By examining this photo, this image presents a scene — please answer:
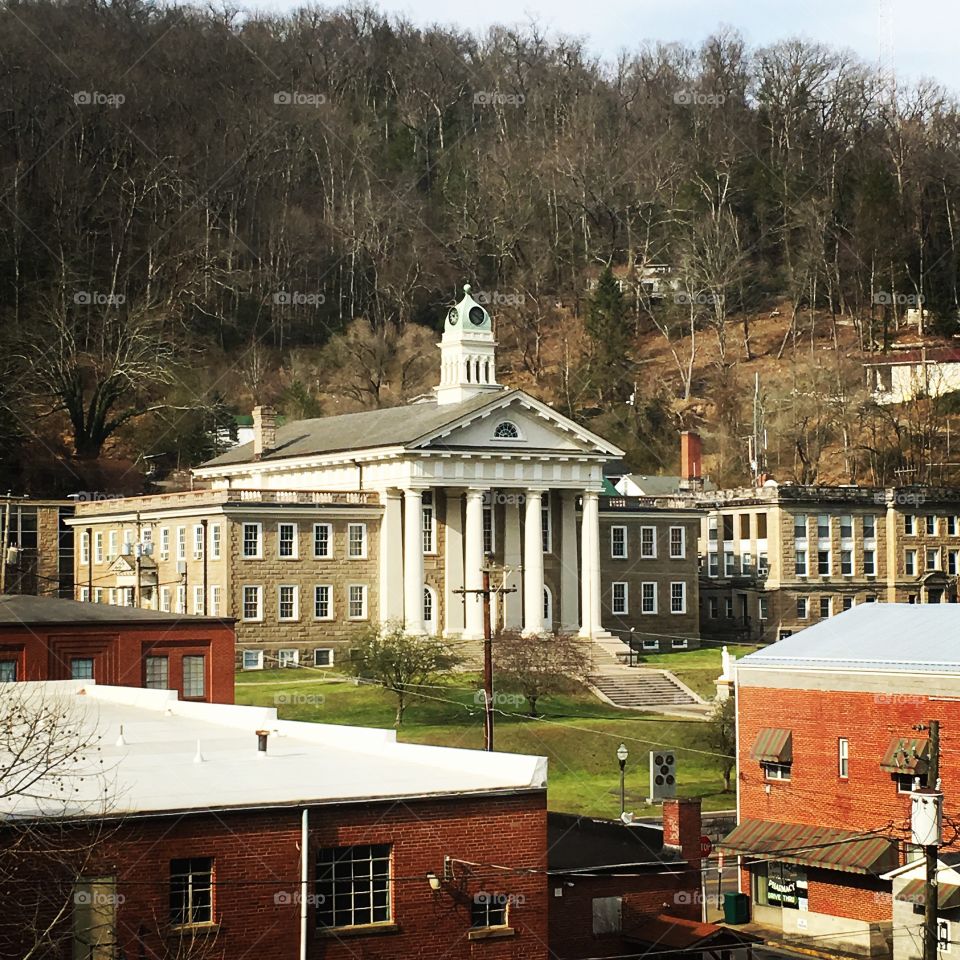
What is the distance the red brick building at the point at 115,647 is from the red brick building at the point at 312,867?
19580 millimetres

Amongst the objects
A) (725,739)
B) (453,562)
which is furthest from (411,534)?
(725,739)

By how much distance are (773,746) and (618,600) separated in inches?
1600

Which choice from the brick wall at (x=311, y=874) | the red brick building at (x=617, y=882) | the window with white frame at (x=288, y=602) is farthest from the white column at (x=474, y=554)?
the brick wall at (x=311, y=874)

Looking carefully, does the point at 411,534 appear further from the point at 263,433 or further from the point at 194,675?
the point at 194,675

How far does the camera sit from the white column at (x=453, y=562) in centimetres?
8700

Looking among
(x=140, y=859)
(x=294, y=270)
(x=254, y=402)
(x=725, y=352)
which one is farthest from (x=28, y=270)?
(x=140, y=859)

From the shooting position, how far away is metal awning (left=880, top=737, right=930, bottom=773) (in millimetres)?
47531


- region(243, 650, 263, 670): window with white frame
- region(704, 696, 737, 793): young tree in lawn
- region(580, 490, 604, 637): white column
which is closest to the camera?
region(704, 696, 737, 793): young tree in lawn

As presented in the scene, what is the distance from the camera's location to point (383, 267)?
145000mm

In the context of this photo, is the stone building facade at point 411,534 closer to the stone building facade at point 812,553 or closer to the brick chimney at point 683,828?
the stone building facade at point 812,553

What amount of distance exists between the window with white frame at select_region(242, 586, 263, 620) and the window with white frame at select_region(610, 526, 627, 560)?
18.6 meters

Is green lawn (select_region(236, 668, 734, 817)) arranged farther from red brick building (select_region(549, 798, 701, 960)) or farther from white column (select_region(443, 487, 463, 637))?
red brick building (select_region(549, 798, 701, 960))

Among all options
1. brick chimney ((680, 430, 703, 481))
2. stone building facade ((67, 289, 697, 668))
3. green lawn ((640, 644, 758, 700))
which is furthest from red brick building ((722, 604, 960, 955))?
brick chimney ((680, 430, 703, 481))

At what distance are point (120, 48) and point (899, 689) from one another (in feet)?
376
